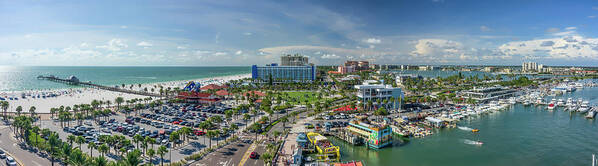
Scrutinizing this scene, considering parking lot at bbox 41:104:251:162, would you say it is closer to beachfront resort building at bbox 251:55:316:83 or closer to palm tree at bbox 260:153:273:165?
palm tree at bbox 260:153:273:165

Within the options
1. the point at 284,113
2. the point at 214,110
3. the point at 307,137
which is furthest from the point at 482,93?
the point at 214,110

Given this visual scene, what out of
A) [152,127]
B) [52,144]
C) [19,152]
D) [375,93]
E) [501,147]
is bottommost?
[501,147]

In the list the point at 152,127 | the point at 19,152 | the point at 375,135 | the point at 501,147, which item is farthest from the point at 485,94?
the point at 19,152

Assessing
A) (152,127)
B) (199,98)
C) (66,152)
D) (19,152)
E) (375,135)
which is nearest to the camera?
(66,152)

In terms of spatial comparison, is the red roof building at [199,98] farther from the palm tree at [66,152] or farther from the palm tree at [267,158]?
the palm tree at [267,158]

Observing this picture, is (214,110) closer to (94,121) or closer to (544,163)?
(94,121)

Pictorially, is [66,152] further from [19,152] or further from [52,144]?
[19,152]

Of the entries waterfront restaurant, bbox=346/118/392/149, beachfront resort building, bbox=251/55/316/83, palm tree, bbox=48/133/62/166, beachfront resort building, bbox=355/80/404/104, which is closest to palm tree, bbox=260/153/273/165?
waterfront restaurant, bbox=346/118/392/149

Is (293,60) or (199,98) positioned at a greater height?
(293,60)
